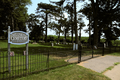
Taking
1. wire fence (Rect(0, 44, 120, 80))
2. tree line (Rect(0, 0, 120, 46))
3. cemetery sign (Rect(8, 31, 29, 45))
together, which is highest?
tree line (Rect(0, 0, 120, 46))

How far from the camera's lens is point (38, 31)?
29.9 metres

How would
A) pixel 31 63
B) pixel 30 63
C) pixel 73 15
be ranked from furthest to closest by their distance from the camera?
pixel 73 15
pixel 31 63
pixel 30 63

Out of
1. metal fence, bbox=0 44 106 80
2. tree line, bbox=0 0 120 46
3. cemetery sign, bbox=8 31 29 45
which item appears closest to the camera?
metal fence, bbox=0 44 106 80

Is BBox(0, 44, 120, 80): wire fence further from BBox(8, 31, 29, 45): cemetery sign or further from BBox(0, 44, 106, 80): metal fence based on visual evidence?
BBox(8, 31, 29, 45): cemetery sign

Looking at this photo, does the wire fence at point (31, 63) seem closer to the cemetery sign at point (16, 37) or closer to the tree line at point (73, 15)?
the cemetery sign at point (16, 37)

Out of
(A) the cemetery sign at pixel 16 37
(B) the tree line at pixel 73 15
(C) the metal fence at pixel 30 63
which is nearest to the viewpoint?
(C) the metal fence at pixel 30 63

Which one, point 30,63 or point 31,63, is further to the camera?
point 31,63

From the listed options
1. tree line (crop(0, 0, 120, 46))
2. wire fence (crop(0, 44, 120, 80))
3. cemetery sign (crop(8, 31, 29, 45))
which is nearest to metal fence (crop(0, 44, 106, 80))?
wire fence (crop(0, 44, 120, 80))

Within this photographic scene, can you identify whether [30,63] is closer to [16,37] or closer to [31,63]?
[31,63]

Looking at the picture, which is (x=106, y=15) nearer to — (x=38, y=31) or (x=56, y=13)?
(x=56, y=13)

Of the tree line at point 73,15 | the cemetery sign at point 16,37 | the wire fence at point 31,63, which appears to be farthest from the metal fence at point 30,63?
the tree line at point 73,15

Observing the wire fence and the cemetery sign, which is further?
the cemetery sign

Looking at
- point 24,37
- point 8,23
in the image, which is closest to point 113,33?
point 24,37

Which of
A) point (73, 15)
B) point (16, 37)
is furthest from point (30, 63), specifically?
point (73, 15)
